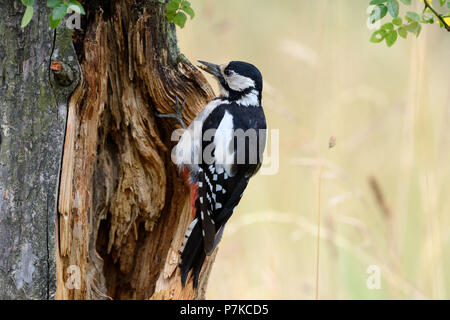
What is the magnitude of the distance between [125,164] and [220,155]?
0.54 meters

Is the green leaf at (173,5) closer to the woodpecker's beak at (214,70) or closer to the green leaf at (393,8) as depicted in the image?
the woodpecker's beak at (214,70)

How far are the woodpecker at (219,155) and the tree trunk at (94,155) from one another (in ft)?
0.30

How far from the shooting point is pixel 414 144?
363 cm

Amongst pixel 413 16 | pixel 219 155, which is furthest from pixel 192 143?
pixel 413 16

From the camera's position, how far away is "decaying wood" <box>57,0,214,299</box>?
2617 mm

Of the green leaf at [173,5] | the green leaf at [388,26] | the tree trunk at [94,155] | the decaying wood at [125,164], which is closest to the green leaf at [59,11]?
the tree trunk at [94,155]

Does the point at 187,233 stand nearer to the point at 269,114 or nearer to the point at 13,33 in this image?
the point at 13,33

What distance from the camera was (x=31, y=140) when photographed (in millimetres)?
2457

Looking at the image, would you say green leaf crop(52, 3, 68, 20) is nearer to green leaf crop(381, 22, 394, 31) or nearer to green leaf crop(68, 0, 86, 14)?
green leaf crop(68, 0, 86, 14)

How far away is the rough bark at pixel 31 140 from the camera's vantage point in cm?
241

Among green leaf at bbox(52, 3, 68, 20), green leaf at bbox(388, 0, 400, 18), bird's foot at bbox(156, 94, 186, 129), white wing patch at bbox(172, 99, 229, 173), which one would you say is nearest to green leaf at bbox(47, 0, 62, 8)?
green leaf at bbox(52, 3, 68, 20)

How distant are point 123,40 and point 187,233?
1050 mm

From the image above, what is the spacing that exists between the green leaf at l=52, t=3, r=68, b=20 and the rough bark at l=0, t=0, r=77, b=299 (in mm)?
478

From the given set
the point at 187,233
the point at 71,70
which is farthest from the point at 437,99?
the point at 71,70
